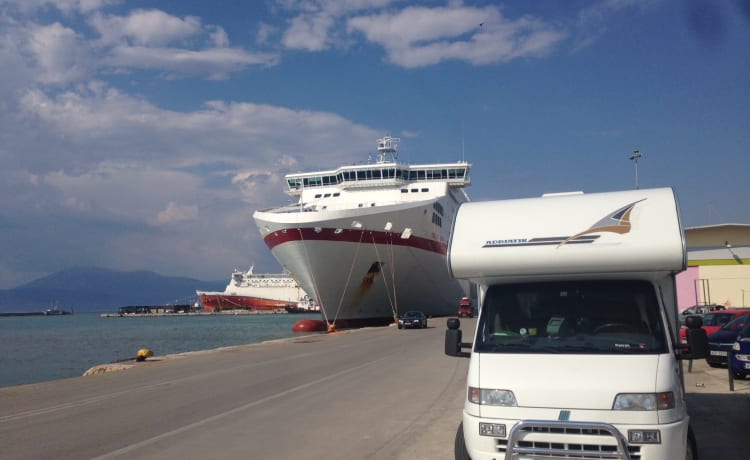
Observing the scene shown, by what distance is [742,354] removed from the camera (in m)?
11.2

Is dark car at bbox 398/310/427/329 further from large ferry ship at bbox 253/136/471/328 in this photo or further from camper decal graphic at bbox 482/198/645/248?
camper decal graphic at bbox 482/198/645/248

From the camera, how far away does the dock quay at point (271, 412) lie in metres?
7.29

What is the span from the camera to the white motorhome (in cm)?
484

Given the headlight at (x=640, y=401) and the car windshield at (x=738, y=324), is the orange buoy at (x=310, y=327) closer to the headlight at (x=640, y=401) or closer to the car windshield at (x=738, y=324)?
the car windshield at (x=738, y=324)

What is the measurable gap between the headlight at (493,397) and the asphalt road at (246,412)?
1.80 m

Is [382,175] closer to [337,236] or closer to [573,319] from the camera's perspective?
[337,236]

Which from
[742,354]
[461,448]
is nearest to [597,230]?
[461,448]

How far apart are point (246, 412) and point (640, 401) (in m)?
6.43

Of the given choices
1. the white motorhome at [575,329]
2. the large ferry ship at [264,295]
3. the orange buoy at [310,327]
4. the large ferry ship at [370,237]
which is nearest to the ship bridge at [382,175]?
the large ferry ship at [370,237]

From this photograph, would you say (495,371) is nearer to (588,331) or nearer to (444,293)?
(588,331)

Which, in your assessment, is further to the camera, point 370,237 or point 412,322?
point 370,237

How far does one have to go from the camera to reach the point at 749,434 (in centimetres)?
773

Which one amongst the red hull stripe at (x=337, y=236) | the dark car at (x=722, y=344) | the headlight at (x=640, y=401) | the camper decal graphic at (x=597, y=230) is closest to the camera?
the headlight at (x=640, y=401)

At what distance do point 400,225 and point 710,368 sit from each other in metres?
25.0
